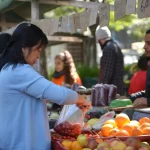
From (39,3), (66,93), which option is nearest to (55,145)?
(66,93)

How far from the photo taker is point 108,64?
7.07 metres

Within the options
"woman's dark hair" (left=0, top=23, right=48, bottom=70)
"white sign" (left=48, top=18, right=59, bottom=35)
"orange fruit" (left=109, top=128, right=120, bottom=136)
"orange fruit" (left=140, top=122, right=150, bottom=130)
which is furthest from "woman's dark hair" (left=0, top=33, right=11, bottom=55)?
"orange fruit" (left=140, top=122, right=150, bottom=130)

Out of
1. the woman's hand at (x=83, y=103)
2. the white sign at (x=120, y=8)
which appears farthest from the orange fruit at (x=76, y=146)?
the white sign at (x=120, y=8)

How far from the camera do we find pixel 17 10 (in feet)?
26.5

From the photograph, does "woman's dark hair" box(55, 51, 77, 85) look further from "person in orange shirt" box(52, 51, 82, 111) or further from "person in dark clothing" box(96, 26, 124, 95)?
"person in dark clothing" box(96, 26, 124, 95)

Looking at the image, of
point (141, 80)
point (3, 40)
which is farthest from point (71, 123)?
point (141, 80)

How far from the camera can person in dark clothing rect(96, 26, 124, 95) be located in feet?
23.3

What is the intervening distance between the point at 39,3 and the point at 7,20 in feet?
7.55

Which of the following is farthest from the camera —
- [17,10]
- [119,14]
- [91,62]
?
[91,62]

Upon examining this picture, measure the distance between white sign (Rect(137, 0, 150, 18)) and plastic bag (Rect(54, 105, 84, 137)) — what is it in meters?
1.00

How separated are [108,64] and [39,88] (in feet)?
12.4

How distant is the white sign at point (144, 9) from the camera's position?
3.69 metres

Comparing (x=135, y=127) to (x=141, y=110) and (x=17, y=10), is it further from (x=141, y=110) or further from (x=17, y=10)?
(x=17, y=10)

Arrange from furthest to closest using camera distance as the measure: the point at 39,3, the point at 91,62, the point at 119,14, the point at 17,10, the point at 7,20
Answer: the point at 91,62 < the point at 7,20 < the point at 17,10 < the point at 39,3 < the point at 119,14
